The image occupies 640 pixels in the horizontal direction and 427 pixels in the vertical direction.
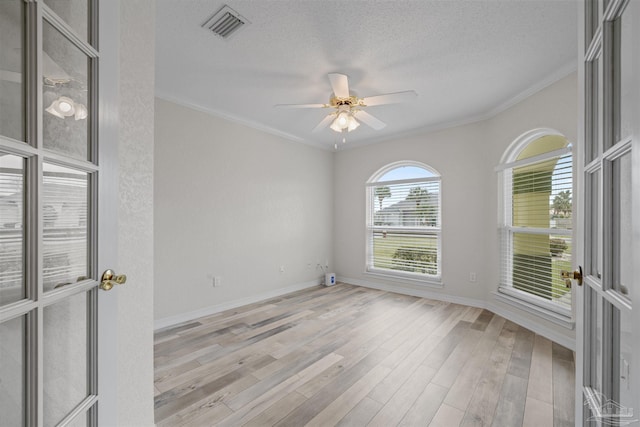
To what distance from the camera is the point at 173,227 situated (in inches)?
124

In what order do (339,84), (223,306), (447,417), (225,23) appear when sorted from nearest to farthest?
(447,417), (225,23), (339,84), (223,306)

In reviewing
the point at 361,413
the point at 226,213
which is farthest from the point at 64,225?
the point at 226,213

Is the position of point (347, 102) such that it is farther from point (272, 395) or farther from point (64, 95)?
point (272, 395)

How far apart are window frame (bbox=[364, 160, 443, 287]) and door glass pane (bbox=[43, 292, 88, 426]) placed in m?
4.16

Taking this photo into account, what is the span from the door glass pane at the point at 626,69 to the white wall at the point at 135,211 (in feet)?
5.52

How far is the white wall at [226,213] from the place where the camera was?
3.12 meters

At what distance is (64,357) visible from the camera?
2.75 feet

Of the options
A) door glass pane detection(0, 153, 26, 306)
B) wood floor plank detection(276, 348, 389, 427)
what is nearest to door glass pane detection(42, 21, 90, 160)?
door glass pane detection(0, 153, 26, 306)

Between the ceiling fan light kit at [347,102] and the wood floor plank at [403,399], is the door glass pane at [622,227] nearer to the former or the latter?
the wood floor plank at [403,399]

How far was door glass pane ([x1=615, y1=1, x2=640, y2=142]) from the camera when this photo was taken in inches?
24.5

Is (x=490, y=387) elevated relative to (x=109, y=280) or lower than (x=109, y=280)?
lower

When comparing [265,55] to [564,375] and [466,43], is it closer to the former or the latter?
[466,43]

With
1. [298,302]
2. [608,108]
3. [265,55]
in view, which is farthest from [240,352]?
[608,108]

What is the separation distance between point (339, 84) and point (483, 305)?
11.2 ft
